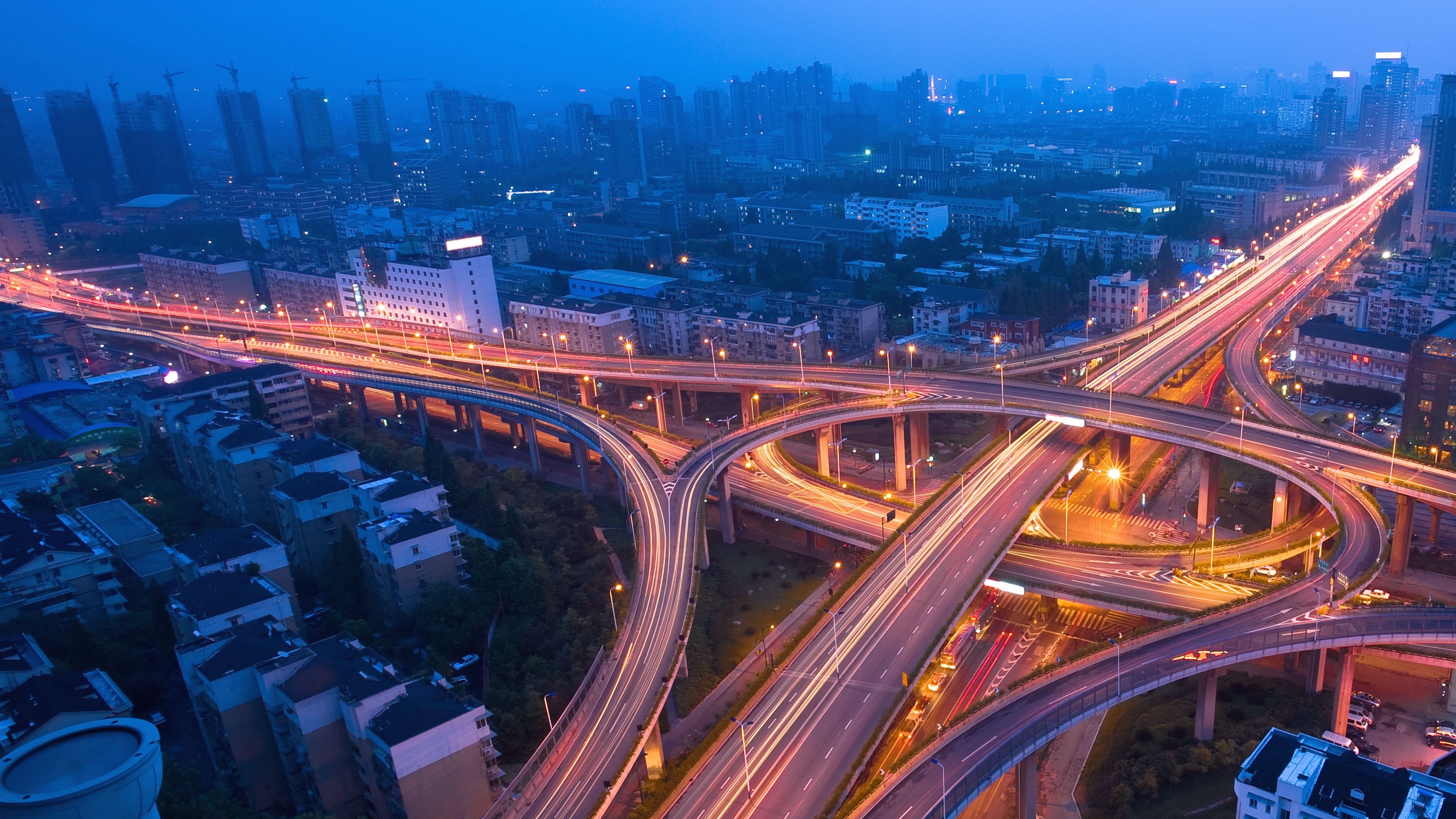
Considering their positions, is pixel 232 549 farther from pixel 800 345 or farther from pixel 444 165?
pixel 444 165

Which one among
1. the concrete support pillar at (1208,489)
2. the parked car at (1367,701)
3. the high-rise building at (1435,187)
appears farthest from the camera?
the high-rise building at (1435,187)

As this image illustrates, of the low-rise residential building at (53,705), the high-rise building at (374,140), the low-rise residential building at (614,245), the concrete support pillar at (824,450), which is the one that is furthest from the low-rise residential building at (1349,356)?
the high-rise building at (374,140)

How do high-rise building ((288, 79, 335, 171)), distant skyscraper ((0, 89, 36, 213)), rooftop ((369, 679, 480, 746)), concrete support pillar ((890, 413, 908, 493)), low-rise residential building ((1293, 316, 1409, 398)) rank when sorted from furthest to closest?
high-rise building ((288, 79, 335, 171)) → distant skyscraper ((0, 89, 36, 213)) → low-rise residential building ((1293, 316, 1409, 398)) → concrete support pillar ((890, 413, 908, 493)) → rooftop ((369, 679, 480, 746))

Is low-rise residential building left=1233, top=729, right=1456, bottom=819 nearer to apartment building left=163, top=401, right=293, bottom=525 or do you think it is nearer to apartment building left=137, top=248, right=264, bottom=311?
apartment building left=163, top=401, right=293, bottom=525

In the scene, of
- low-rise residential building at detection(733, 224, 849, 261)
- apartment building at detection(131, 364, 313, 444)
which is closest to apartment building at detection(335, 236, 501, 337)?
apartment building at detection(131, 364, 313, 444)

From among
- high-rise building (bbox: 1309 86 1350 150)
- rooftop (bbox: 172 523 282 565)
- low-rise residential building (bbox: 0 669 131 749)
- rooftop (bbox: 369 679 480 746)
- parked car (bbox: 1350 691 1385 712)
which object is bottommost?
parked car (bbox: 1350 691 1385 712)

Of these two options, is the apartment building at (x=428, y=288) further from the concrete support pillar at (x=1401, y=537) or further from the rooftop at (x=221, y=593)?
the concrete support pillar at (x=1401, y=537)
